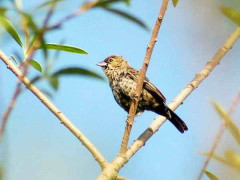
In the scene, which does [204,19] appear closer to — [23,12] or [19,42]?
[19,42]

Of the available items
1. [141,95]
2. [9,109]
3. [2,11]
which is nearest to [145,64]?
[2,11]

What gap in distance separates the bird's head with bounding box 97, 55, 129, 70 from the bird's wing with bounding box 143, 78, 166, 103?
0.54 metres

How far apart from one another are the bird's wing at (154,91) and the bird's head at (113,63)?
537 mm

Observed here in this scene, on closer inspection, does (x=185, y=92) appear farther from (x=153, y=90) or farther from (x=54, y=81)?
(x=54, y=81)

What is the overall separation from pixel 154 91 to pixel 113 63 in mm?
813

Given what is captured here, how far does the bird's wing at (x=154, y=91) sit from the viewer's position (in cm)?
495

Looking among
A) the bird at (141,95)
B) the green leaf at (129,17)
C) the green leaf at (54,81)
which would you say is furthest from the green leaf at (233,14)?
the bird at (141,95)

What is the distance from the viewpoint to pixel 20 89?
892mm

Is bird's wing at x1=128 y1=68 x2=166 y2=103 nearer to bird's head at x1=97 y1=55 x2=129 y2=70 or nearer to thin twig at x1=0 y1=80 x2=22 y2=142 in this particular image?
bird's head at x1=97 y1=55 x2=129 y2=70

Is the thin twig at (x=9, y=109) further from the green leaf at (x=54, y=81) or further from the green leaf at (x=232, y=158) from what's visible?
the green leaf at (x=232, y=158)

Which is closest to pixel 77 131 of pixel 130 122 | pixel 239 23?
pixel 130 122

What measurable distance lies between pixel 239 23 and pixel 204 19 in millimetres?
3041

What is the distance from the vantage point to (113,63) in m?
5.57

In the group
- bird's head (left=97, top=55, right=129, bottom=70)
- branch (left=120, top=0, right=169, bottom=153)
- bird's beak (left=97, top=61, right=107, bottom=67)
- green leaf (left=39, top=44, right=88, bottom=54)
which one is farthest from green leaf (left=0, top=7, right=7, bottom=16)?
bird's beak (left=97, top=61, right=107, bottom=67)
